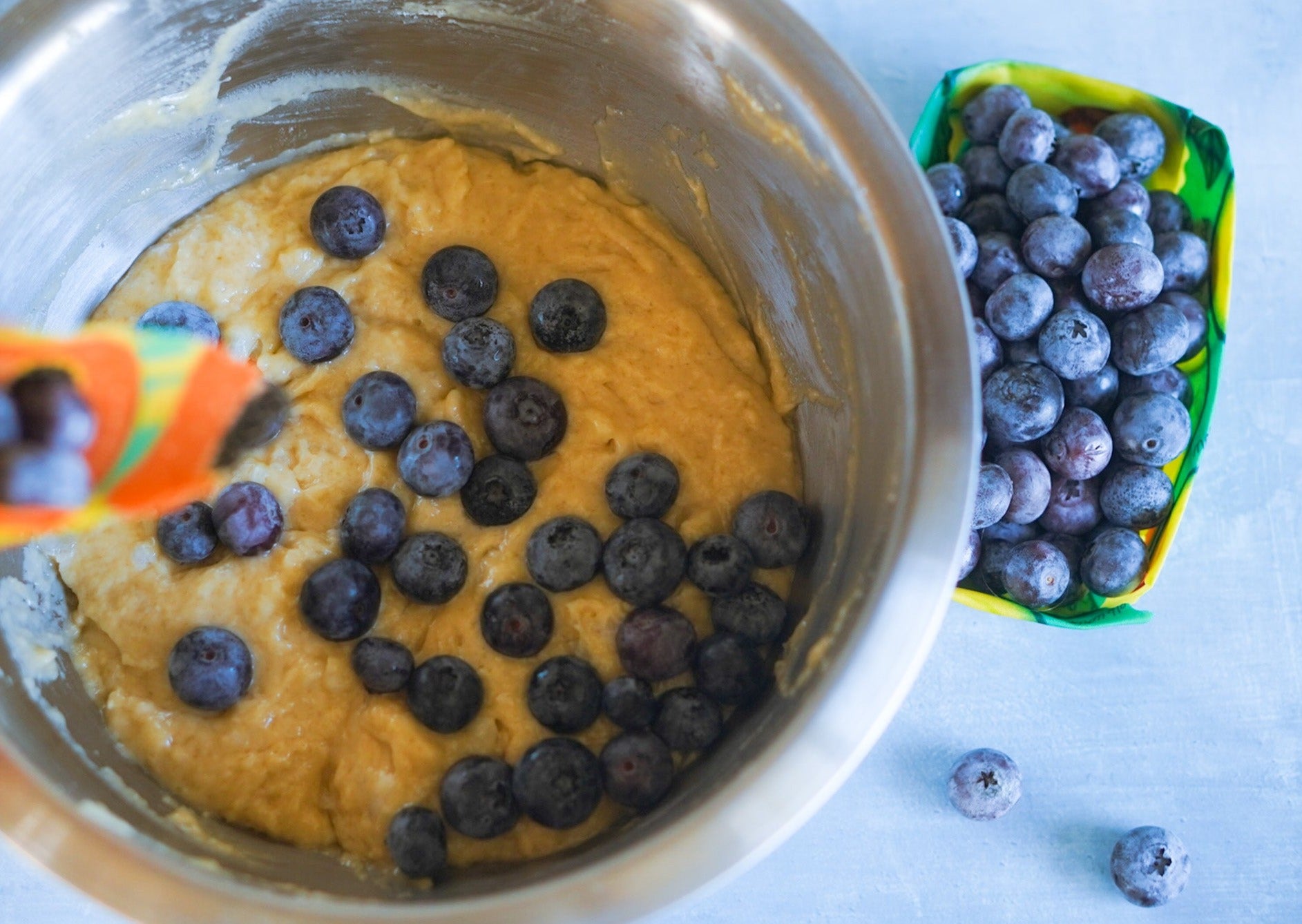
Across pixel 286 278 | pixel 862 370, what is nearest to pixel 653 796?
pixel 862 370

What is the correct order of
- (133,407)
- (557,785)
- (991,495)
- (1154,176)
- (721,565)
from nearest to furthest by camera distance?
(133,407) → (557,785) → (721,565) → (991,495) → (1154,176)

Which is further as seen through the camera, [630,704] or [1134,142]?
[1134,142]

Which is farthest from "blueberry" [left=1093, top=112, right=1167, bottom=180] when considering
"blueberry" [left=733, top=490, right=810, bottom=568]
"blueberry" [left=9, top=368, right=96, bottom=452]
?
"blueberry" [left=9, top=368, right=96, bottom=452]

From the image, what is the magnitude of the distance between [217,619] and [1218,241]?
1.93 metres

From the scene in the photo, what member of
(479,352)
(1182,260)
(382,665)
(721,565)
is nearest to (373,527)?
(382,665)

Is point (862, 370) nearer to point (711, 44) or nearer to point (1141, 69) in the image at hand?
point (711, 44)

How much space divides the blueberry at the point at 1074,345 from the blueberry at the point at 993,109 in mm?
425

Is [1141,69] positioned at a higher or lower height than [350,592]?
lower

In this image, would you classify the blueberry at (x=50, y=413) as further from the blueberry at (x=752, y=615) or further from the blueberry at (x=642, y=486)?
the blueberry at (x=752, y=615)

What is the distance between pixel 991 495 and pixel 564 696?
2.65 feet

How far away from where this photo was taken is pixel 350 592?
1604 millimetres

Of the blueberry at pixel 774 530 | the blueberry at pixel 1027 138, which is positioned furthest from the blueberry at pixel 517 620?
the blueberry at pixel 1027 138

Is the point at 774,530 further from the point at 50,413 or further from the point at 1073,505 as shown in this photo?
the point at 50,413

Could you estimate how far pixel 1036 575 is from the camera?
6.18 ft
